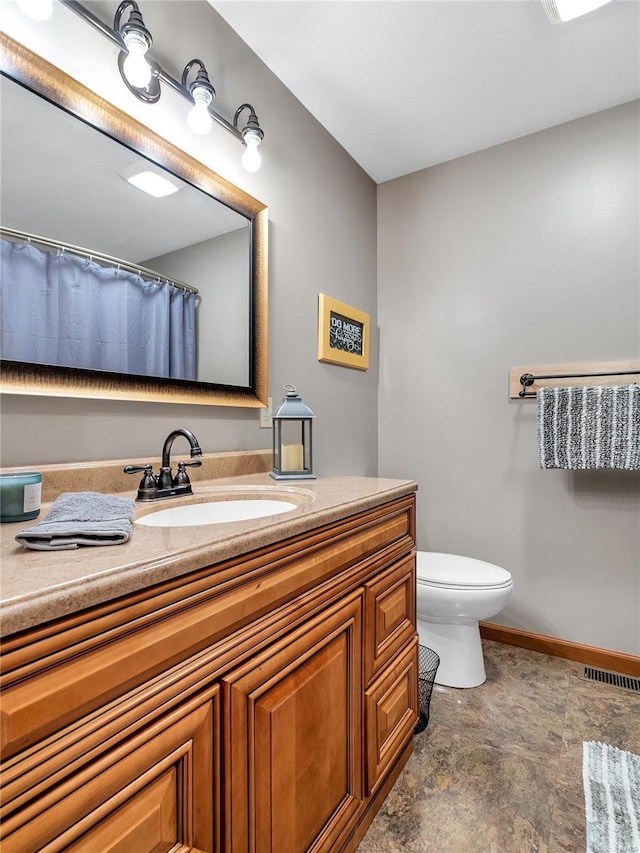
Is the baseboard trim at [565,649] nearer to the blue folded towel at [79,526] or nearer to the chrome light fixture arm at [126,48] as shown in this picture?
the blue folded towel at [79,526]

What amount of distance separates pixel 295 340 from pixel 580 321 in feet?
4.36

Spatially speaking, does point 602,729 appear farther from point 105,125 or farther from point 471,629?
point 105,125

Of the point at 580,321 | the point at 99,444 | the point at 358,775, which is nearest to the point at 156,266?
the point at 99,444

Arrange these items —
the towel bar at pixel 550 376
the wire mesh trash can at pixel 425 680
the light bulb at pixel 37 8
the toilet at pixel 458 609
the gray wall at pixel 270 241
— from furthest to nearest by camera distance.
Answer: the towel bar at pixel 550 376
the toilet at pixel 458 609
the wire mesh trash can at pixel 425 680
the gray wall at pixel 270 241
the light bulb at pixel 37 8

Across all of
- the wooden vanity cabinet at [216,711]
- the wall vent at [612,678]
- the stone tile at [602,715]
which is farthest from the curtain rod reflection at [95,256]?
the wall vent at [612,678]

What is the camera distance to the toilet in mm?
1694

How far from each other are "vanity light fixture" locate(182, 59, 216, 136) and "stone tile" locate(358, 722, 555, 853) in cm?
206

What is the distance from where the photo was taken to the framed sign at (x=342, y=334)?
205cm

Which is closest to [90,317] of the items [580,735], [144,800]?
[144,800]

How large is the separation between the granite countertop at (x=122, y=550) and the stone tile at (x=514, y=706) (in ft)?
3.20

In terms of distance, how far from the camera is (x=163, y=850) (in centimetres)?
58

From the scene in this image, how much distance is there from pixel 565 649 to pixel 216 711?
6.41ft

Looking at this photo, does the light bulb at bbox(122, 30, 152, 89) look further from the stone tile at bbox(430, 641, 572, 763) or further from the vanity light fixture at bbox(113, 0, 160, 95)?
the stone tile at bbox(430, 641, 572, 763)

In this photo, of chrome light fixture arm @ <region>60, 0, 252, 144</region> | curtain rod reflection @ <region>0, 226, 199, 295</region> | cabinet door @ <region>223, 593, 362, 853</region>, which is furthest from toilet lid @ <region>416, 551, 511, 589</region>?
chrome light fixture arm @ <region>60, 0, 252, 144</region>
